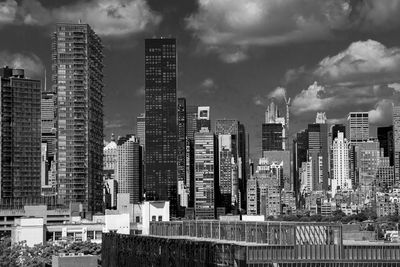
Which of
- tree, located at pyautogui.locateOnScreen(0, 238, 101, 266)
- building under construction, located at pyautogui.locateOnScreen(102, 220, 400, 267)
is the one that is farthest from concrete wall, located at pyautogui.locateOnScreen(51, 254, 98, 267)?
building under construction, located at pyautogui.locateOnScreen(102, 220, 400, 267)

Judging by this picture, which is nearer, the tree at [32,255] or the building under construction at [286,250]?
the building under construction at [286,250]

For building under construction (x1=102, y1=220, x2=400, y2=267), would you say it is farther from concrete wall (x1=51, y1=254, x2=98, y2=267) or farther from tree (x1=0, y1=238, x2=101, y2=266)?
tree (x1=0, y1=238, x2=101, y2=266)

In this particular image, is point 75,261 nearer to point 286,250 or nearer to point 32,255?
point 32,255

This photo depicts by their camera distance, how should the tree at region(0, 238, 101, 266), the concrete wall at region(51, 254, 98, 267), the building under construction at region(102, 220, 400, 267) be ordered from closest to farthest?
the building under construction at region(102, 220, 400, 267) → the concrete wall at region(51, 254, 98, 267) → the tree at region(0, 238, 101, 266)

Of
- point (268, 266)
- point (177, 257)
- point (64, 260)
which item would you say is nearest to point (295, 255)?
point (268, 266)

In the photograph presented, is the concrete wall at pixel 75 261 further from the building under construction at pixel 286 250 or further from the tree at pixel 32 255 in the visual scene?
the building under construction at pixel 286 250

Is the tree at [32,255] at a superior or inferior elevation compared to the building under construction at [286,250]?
inferior

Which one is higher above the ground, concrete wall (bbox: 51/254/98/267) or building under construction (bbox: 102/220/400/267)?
building under construction (bbox: 102/220/400/267)

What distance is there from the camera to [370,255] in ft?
272

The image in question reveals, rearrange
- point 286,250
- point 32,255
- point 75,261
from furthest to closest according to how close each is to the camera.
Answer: point 32,255 → point 75,261 → point 286,250

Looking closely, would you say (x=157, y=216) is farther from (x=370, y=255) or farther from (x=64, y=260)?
(x=370, y=255)

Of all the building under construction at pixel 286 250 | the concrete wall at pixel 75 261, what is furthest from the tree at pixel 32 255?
the building under construction at pixel 286 250

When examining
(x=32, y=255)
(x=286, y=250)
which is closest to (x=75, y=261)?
(x=32, y=255)

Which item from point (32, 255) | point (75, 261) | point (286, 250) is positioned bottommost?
point (32, 255)
